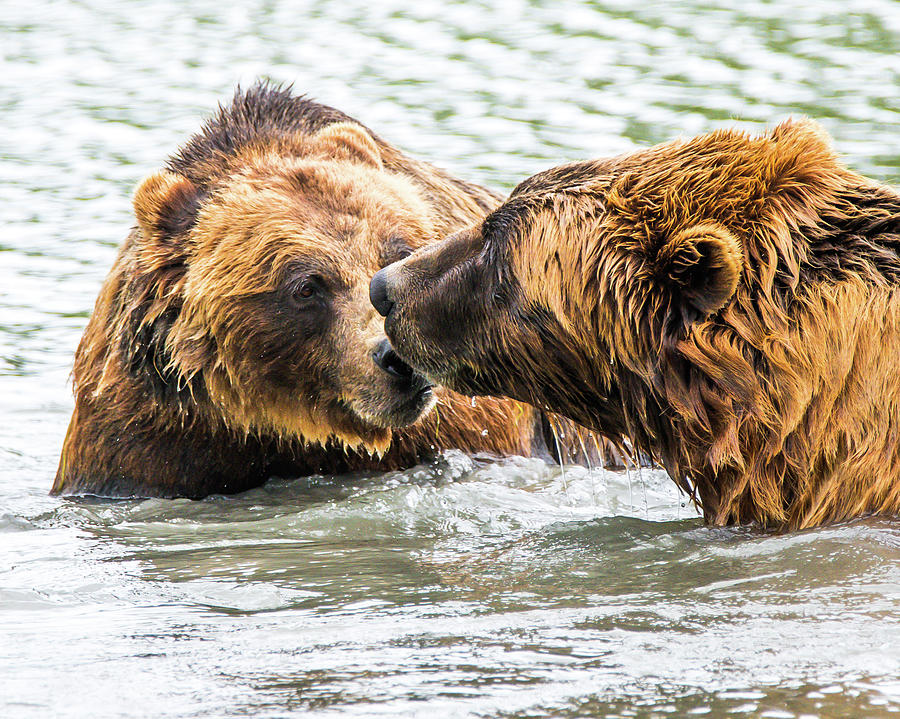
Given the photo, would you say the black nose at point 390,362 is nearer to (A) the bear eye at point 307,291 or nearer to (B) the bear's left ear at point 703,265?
(A) the bear eye at point 307,291

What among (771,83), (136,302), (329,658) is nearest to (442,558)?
(329,658)

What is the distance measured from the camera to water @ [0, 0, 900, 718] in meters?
3.74

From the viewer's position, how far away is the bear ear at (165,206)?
668 centimetres

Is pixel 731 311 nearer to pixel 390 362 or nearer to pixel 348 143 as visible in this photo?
pixel 390 362

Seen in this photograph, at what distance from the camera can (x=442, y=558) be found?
535 centimetres

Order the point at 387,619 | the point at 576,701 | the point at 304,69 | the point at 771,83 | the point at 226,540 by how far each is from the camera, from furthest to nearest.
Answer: the point at 304,69 → the point at 771,83 → the point at 226,540 → the point at 387,619 → the point at 576,701

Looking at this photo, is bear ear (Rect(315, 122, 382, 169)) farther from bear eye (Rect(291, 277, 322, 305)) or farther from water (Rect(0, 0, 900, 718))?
water (Rect(0, 0, 900, 718))

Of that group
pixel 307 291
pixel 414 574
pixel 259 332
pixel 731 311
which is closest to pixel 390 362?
pixel 307 291

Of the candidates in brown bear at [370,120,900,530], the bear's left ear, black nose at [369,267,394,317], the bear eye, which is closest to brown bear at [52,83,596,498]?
the bear eye

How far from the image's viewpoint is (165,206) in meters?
6.71

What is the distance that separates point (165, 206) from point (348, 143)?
0.97 m

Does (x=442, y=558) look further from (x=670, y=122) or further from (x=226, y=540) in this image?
(x=670, y=122)

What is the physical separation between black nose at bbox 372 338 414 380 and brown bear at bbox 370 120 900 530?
107 cm

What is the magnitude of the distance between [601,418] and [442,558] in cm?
81
